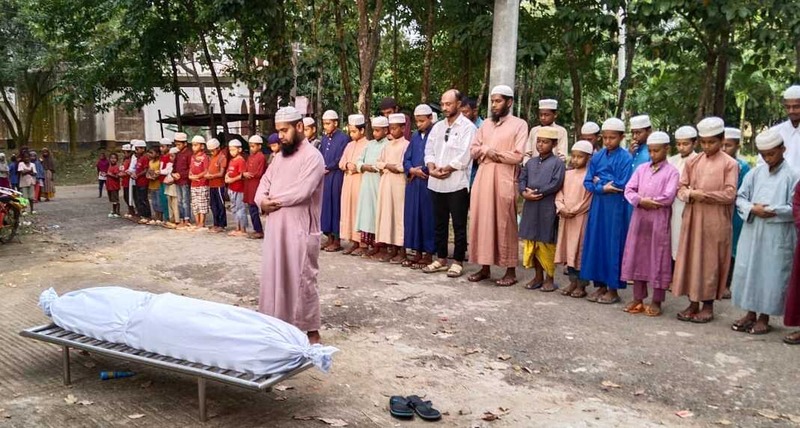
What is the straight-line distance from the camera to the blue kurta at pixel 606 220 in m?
7.02

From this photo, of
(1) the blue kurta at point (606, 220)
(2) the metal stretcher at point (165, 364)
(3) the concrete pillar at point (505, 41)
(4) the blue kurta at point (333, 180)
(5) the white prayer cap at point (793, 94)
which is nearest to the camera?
(2) the metal stretcher at point (165, 364)

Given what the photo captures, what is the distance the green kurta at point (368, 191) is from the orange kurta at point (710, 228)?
169 inches

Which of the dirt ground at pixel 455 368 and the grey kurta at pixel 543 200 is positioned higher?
the grey kurta at pixel 543 200

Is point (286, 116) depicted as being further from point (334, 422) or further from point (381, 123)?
point (381, 123)

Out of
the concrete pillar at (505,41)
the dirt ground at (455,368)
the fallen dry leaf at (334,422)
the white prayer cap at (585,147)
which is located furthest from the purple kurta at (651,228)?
the fallen dry leaf at (334,422)

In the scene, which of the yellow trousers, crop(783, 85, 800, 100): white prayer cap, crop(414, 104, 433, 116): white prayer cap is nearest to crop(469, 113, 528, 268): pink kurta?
the yellow trousers

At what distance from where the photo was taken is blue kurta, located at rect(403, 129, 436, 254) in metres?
8.87

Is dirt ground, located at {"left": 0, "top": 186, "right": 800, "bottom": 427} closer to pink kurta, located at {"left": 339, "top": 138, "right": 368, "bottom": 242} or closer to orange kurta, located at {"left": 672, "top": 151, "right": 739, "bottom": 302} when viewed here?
orange kurta, located at {"left": 672, "top": 151, "right": 739, "bottom": 302}

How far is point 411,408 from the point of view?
14.2 feet

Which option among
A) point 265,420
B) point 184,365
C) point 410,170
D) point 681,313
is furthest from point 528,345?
point 410,170

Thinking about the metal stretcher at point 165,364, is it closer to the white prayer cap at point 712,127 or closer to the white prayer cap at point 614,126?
the white prayer cap at point 712,127

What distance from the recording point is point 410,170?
879 centimetres

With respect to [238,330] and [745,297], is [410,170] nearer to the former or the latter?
[745,297]

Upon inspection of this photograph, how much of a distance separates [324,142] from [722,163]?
5713mm
